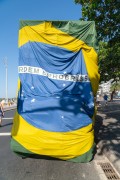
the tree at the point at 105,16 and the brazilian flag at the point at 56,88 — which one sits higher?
the tree at the point at 105,16

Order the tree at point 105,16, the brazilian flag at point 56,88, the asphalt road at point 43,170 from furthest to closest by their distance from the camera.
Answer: the tree at point 105,16
the brazilian flag at point 56,88
the asphalt road at point 43,170

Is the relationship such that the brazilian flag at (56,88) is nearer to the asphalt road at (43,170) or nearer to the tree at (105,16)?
the asphalt road at (43,170)

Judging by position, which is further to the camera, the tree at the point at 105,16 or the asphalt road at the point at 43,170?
the tree at the point at 105,16

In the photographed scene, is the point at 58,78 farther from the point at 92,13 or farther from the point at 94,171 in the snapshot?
the point at 92,13

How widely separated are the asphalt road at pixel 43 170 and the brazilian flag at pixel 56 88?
249mm

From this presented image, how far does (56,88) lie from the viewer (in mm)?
7730

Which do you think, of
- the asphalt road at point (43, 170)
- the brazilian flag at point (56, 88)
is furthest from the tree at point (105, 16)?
the asphalt road at point (43, 170)

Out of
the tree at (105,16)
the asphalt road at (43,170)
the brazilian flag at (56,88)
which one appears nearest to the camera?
the asphalt road at (43,170)

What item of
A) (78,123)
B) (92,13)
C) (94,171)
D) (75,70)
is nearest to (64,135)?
(78,123)

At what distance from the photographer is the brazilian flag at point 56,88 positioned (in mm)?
7090

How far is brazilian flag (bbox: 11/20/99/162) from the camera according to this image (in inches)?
279

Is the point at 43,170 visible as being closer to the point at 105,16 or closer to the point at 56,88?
the point at 56,88

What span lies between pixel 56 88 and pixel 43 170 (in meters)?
2.47

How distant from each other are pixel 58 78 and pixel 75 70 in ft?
1.86
